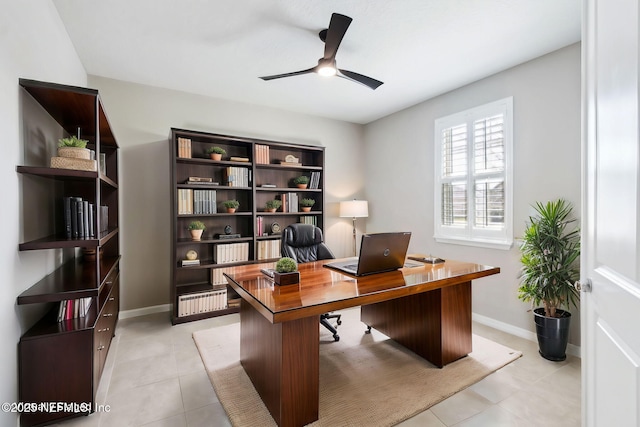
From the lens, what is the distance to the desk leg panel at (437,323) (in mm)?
2221

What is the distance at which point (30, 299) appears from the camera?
1.56 meters

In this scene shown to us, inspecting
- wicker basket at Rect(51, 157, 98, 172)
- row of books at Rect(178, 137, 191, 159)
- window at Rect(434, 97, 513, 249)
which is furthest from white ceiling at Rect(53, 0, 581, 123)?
wicker basket at Rect(51, 157, 98, 172)

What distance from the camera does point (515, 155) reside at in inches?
116

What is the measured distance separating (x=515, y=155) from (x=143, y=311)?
4.36m

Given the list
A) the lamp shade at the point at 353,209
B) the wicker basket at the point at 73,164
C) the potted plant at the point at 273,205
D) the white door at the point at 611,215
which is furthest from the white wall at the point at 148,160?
the white door at the point at 611,215

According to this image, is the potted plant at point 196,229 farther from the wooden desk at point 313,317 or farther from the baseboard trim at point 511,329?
the baseboard trim at point 511,329

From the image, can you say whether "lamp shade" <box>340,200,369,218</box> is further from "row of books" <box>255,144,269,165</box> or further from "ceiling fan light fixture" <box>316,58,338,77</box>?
"ceiling fan light fixture" <box>316,58,338,77</box>

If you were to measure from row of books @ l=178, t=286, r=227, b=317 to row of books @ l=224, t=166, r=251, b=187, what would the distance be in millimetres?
1260

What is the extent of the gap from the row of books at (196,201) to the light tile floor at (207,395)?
1.40 metres

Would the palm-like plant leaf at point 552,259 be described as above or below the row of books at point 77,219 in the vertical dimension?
below

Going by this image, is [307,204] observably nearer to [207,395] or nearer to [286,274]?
[286,274]

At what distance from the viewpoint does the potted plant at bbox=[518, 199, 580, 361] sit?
7.78 ft

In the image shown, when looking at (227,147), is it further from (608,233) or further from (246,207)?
(608,233)

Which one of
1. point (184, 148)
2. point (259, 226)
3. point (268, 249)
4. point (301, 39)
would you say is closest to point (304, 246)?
point (268, 249)
